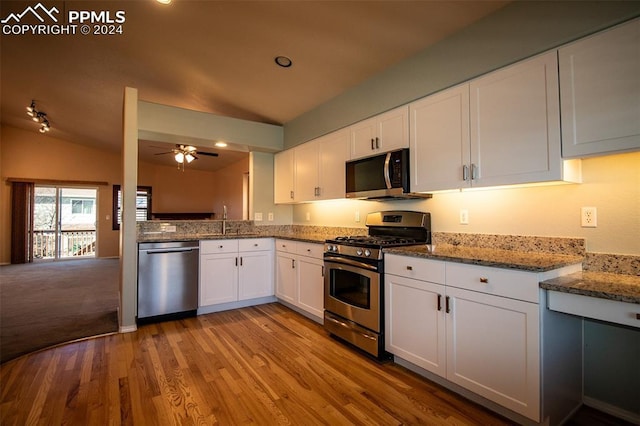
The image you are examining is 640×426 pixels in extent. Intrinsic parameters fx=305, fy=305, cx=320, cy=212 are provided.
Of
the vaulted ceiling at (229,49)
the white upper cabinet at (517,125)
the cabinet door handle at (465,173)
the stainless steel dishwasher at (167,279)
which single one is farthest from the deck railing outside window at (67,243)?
the white upper cabinet at (517,125)

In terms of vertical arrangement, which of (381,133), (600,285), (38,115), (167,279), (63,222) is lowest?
(167,279)

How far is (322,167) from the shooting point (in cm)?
359

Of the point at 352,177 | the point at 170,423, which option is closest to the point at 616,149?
the point at 352,177

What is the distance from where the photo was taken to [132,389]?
2.05 meters

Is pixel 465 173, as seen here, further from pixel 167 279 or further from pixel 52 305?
pixel 52 305

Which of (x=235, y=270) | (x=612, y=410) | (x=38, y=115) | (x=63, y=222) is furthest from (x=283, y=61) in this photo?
(x=63, y=222)

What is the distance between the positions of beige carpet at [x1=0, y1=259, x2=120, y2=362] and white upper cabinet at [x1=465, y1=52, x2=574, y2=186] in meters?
3.77

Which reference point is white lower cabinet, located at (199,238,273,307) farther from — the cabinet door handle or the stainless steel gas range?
the cabinet door handle

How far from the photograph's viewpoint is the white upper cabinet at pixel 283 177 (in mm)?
4191

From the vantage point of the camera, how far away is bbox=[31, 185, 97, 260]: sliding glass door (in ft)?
25.7

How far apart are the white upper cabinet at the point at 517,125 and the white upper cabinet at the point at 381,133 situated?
591 millimetres

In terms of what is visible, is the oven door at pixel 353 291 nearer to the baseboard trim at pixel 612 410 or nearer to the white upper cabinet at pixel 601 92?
the baseboard trim at pixel 612 410

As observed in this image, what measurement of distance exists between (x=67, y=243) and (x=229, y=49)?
8.19 meters

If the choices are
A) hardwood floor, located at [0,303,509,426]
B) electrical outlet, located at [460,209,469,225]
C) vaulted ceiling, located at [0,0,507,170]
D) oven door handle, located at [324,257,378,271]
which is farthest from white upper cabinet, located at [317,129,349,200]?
hardwood floor, located at [0,303,509,426]
